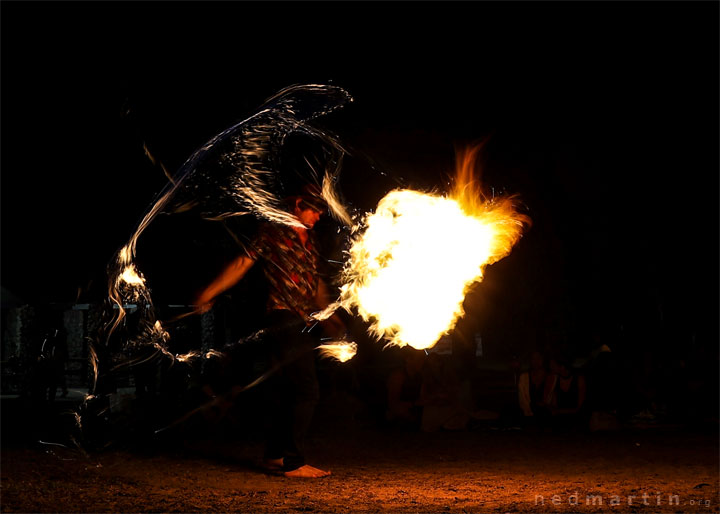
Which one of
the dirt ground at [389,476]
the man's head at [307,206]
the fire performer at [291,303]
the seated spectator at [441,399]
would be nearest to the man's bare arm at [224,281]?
the fire performer at [291,303]

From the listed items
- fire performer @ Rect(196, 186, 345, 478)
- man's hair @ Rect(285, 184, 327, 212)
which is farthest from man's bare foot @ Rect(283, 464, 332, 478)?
man's hair @ Rect(285, 184, 327, 212)

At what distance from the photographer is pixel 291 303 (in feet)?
16.6

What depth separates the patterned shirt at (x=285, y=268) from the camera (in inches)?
200

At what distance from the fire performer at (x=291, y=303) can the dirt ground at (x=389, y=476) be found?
1.32 ft

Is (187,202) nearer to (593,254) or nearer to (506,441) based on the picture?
(506,441)

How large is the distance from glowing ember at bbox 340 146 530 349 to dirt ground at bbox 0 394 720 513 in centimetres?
116

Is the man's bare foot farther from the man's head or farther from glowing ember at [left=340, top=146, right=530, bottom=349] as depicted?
the man's head

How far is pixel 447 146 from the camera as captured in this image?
11.4m

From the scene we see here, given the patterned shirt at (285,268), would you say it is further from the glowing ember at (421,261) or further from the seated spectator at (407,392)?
the seated spectator at (407,392)

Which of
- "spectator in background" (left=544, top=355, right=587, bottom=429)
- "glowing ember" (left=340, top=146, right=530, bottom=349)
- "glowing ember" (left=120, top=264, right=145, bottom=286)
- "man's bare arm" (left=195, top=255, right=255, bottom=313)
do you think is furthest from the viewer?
"spectator in background" (left=544, top=355, right=587, bottom=429)

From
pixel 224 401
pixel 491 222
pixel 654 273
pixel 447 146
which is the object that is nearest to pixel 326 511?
pixel 491 222

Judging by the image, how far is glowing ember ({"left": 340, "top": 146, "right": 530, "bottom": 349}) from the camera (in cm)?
565

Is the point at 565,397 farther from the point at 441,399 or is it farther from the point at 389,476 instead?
the point at 389,476

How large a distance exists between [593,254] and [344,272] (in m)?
10.2
